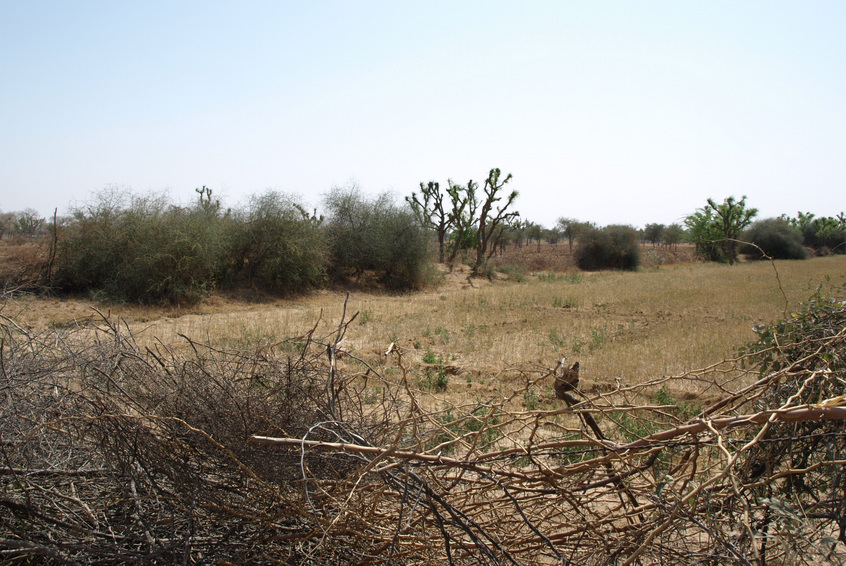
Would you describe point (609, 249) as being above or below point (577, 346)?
above

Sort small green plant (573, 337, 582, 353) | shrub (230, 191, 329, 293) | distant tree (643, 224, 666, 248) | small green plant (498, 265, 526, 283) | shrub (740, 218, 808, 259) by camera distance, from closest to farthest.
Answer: small green plant (573, 337, 582, 353) → shrub (230, 191, 329, 293) → small green plant (498, 265, 526, 283) → shrub (740, 218, 808, 259) → distant tree (643, 224, 666, 248)

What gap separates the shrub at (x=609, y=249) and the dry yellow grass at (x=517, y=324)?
17.2m

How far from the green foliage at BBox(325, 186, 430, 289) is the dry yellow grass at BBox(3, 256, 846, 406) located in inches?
110

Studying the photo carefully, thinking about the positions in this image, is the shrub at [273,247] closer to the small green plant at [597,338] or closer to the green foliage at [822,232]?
the small green plant at [597,338]

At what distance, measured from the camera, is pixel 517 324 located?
1234cm

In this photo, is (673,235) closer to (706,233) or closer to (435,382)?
(706,233)

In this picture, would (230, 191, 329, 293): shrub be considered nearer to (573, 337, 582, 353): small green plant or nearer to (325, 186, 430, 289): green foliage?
(325, 186, 430, 289): green foliage

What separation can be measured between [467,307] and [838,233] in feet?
192

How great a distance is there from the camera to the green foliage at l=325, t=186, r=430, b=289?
→ 870 inches

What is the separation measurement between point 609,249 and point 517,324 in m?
27.8

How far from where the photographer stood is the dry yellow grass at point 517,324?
27.6 ft

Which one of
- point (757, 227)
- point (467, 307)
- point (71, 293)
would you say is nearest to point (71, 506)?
point (467, 307)

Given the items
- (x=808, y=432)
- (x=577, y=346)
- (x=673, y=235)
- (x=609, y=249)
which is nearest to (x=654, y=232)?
(x=673, y=235)

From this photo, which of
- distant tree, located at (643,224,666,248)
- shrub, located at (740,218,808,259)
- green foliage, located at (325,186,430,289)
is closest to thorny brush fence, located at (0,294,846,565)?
green foliage, located at (325,186,430,289)
